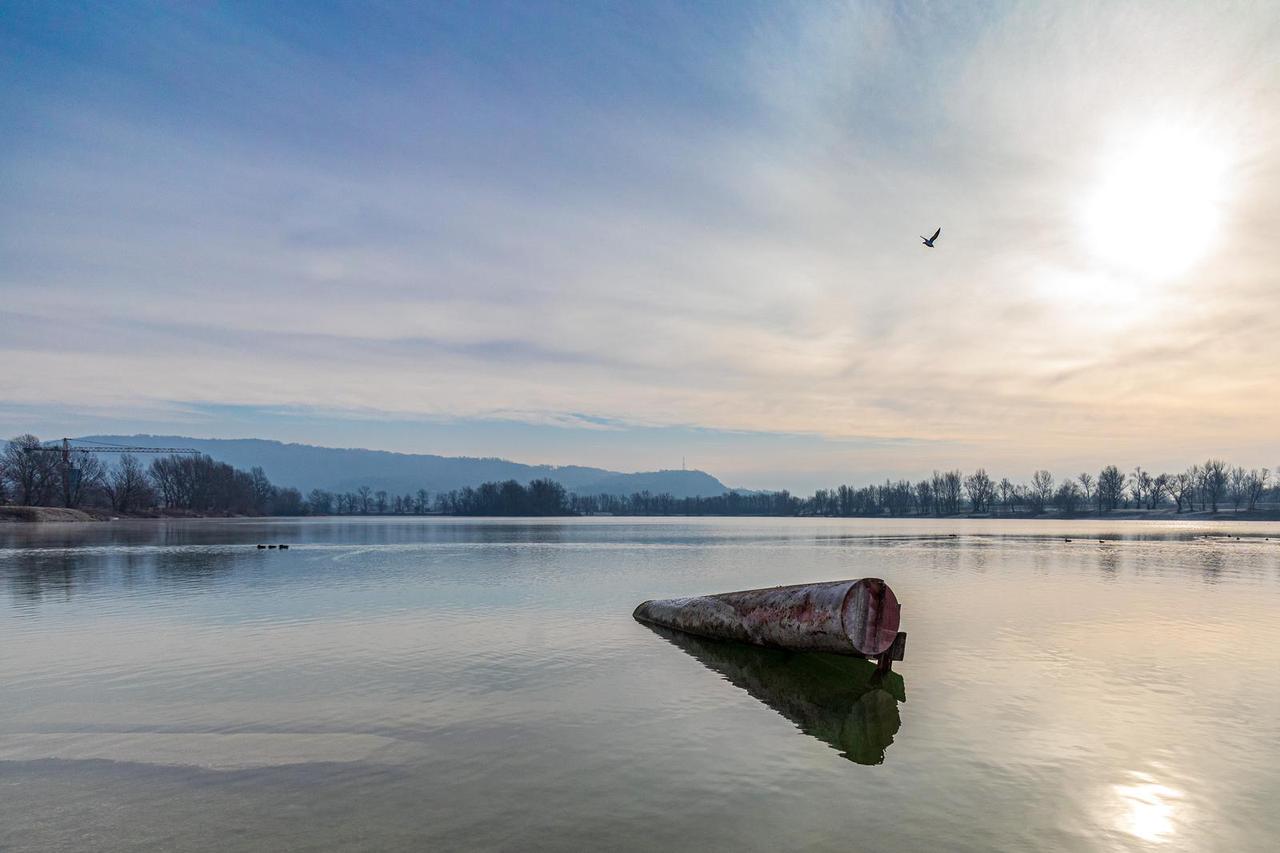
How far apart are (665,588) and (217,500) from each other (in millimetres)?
202590

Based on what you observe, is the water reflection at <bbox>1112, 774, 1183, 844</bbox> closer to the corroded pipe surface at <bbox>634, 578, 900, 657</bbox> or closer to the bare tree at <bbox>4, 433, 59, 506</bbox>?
the corroded pipe surface at <bbox>634, 578, 900, 657</bbox>

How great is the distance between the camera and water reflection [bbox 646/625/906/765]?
36.6 feet

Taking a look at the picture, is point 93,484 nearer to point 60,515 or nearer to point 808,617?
point 60,515

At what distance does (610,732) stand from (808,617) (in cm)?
625

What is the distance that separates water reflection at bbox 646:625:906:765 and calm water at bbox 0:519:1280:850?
3.7 inches

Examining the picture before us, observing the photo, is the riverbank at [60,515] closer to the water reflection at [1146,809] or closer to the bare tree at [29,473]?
the bare tree at [29,473]

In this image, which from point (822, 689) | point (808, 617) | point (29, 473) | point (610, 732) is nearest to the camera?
point (610, 732)

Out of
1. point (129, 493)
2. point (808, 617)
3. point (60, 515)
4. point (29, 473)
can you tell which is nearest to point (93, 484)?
point (129, 493)

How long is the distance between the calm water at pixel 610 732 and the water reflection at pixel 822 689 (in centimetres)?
9

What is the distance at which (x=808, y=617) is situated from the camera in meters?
15.8

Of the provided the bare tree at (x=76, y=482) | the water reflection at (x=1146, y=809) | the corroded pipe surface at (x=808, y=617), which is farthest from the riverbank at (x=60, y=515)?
the water reflection at (x=1146, y=809)

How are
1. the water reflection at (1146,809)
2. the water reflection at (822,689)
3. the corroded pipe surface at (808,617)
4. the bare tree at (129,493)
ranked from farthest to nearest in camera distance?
the bare tree at (129,493) → the corroded pipe surface at (808,617) → the water reflection at (822,689) → the water reflection at (1146,809)

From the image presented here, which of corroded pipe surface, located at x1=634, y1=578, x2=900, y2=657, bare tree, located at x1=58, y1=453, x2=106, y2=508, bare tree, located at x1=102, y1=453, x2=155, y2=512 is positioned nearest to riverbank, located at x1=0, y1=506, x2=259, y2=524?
bare tree, located at x1=102, y1=453, x2=155, y2=512

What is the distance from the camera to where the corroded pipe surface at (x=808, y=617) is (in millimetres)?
14688
